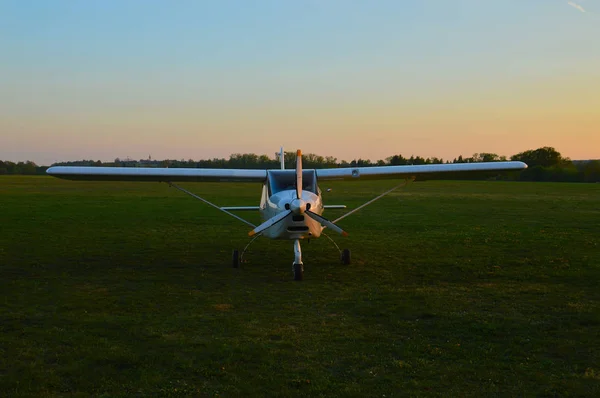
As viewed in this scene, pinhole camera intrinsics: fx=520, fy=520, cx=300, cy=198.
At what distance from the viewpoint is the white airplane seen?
8555 mm

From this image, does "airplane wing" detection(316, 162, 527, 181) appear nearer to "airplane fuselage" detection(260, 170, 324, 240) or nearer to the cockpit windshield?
the cockpit windshield

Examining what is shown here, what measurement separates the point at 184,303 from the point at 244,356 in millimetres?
2362

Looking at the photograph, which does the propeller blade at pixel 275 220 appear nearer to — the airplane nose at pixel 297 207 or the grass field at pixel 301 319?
the airplane nose at pixel 297 207

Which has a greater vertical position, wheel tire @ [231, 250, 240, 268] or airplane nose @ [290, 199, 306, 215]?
airplane nose @ [290, 199, 306, 215]

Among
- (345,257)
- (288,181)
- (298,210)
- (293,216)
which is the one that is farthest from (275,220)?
(345,257)

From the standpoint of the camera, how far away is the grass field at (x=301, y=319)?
14.3 feet

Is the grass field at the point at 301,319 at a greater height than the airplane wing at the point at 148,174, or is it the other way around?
the airplane wing at the point at 148,174

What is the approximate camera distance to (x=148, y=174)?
1020 cm

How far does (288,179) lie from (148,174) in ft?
9.12

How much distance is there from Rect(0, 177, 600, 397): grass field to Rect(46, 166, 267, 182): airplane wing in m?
1.66

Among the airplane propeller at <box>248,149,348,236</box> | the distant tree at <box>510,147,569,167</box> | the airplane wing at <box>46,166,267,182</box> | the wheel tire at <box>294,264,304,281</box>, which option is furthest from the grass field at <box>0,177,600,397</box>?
the distant tree at <box>510,147,569,167</box>

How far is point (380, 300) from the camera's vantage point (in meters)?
7.18

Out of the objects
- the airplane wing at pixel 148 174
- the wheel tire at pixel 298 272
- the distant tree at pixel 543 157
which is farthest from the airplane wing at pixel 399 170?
the distant tree at pixel 543 157

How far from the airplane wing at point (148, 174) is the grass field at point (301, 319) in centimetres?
166
